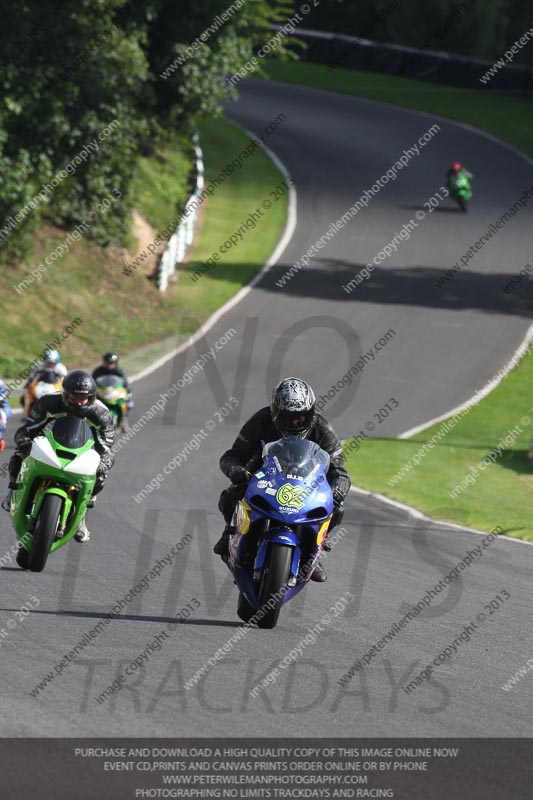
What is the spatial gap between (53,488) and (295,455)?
227 cm

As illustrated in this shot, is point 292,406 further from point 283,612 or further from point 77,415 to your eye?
point 77,415

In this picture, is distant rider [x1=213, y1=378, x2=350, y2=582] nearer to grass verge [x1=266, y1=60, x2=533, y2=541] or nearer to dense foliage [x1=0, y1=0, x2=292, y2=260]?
grass verge [x1=266, y1=60, x2=533, y2=541]

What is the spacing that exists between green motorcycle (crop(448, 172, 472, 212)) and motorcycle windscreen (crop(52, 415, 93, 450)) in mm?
36974

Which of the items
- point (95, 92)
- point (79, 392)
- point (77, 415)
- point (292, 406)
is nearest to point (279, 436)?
point (292, 406)

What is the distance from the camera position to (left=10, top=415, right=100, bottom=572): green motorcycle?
1046cm

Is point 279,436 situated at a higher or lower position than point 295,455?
lower

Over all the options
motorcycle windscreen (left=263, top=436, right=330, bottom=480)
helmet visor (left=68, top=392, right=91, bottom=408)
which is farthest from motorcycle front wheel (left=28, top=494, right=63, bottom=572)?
motorcycle windscreen (left=263, top=436, right=330, bottom=480)

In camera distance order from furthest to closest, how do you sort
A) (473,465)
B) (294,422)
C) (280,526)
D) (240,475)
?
(473,465)
(294,422)
(240,475)
(280,526)

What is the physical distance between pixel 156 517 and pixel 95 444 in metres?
3.36

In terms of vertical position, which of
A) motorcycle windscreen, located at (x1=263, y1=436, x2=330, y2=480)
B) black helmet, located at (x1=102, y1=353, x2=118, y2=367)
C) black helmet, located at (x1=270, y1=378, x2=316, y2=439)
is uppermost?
black helmet, located at (x1=270, y1=378, x2=316, y2=439)

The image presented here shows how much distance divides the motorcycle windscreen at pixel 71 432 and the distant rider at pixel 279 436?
57.6 inches

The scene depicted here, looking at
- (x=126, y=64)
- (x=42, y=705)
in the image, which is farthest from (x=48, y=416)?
(x=126, y=64)

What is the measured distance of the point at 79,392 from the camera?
11094 millimetres
